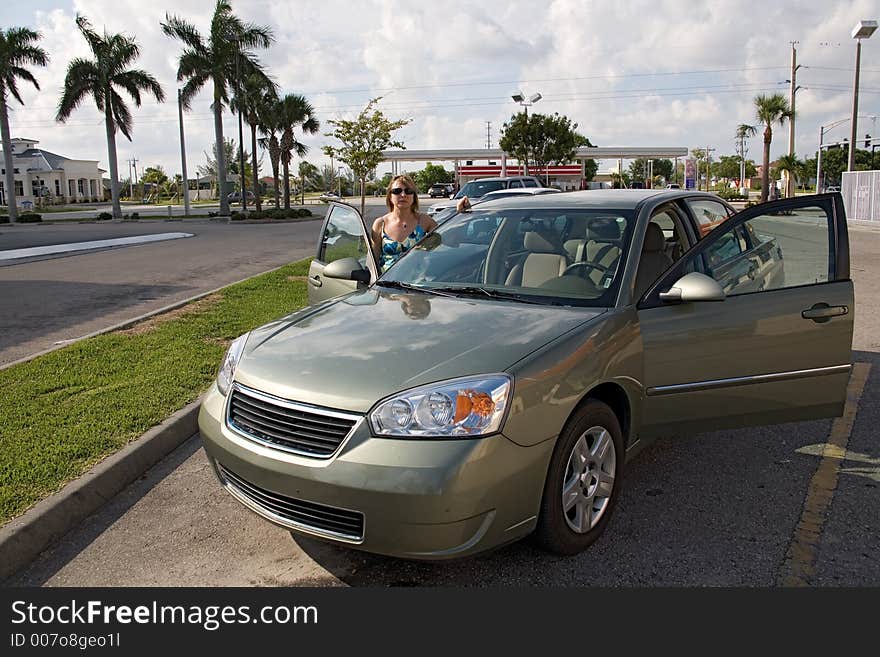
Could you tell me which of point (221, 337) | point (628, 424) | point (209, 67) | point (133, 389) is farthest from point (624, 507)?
point (209, 67)

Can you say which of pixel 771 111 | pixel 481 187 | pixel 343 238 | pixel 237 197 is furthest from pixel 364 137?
pixel 237 197

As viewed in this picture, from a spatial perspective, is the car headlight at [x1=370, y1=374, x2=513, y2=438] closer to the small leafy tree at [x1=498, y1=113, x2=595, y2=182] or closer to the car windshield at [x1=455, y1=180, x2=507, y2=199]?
the car windshield at [x1=455, y1=180, x2=507, y2=199]

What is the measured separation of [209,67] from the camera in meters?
36.9

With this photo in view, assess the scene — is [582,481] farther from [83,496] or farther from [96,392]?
[96,392]

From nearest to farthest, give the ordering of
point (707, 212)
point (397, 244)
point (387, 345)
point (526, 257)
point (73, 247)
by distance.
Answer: point (387, 345) → point (526, 257) → point (707, 212) → point (397, 244) → point (73, 247)

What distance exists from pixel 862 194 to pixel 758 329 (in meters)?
31.0

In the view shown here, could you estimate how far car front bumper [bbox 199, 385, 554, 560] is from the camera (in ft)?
9.27

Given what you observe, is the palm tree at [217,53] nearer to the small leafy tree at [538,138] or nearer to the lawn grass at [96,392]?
the small leafy tree at [538,138]

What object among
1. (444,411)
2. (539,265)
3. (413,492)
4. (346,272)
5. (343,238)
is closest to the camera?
(413,492)

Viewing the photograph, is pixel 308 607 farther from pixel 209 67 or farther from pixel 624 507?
pixel 209 67

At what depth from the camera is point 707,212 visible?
204 inches

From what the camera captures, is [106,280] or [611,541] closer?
[611,541]

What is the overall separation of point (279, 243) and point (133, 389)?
59.7 ft

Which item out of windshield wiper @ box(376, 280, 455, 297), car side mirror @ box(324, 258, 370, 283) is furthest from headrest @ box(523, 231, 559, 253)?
car side mirror @ box(324, 258, 370, 283)
